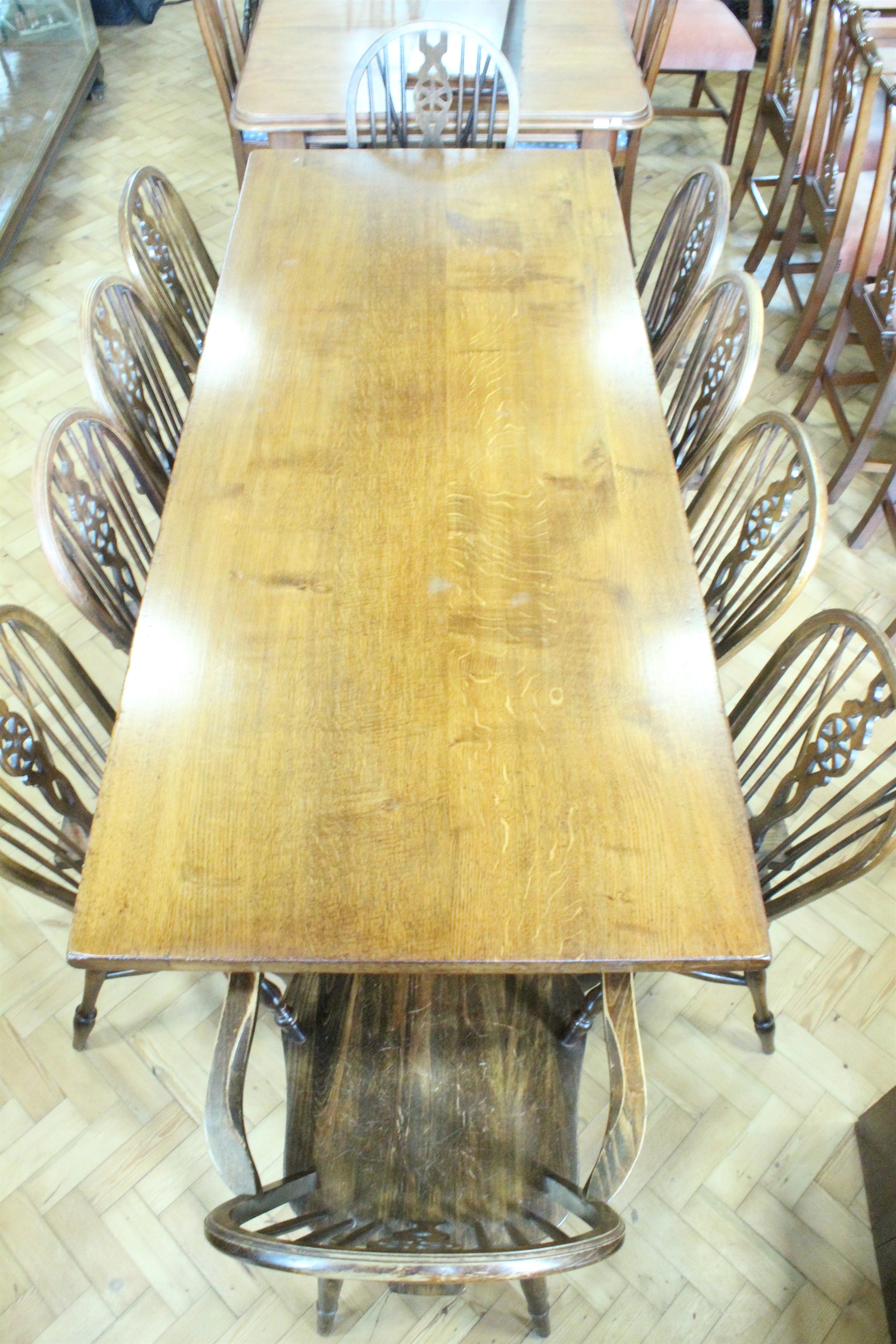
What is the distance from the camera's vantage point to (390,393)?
1.37 metres

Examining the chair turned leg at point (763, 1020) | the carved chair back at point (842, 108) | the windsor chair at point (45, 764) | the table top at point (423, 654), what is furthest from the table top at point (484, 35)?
the chair turned leg at point (763, 1020)

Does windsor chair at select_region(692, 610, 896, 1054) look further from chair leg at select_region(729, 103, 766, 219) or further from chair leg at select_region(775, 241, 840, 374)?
chair leg at select_region(729, 103, 766, 219)

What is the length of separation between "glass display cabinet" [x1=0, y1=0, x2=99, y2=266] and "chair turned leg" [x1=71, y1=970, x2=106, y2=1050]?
221cm

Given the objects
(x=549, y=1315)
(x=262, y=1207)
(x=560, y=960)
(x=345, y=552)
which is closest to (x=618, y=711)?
(x=560, y=960)

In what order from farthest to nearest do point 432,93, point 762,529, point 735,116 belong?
point 735,116 → point 432,93 → point 762,529

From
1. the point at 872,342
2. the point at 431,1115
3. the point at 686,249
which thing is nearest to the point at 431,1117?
the point at 431,1115

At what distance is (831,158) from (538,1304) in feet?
7.72

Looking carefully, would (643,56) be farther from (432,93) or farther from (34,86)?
(34,86)

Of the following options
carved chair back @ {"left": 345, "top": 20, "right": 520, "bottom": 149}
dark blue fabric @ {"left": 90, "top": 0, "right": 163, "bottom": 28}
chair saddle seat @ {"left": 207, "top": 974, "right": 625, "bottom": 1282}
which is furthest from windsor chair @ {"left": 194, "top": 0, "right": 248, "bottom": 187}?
chair saddle seat @ {"left": 207, "top": 974, "right": 625, "bottom": 1282}

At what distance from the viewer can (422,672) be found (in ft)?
3.53

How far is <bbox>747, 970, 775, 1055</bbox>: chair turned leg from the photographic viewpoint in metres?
1.34

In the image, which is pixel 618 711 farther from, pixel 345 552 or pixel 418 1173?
pixel 418 1173

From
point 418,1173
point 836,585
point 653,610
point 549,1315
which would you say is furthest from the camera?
point 836,585

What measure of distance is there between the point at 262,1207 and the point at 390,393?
1055 millimetres
